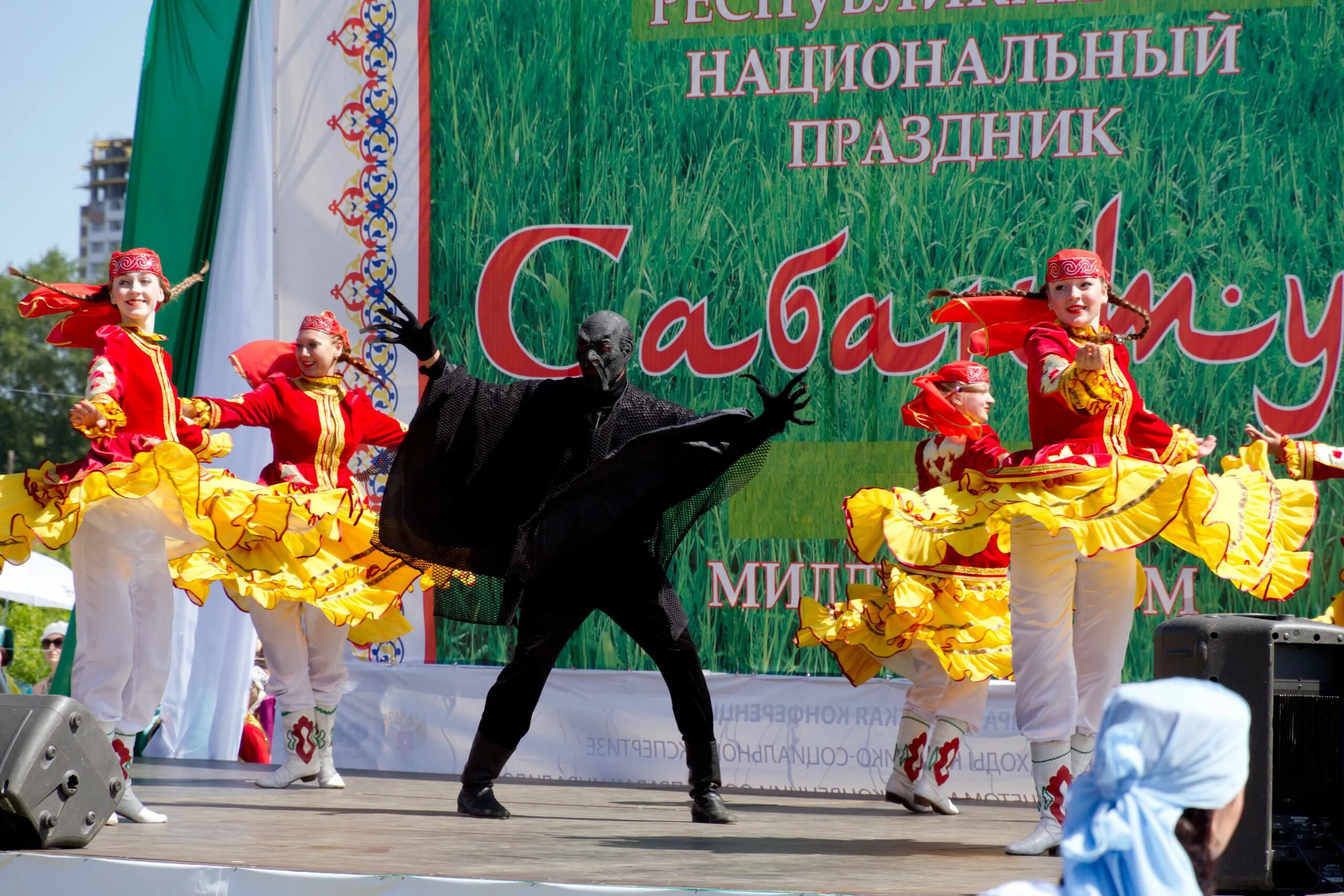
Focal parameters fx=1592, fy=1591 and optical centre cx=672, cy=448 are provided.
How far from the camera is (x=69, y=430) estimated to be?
47.8 metres

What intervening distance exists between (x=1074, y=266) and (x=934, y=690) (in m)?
1.86

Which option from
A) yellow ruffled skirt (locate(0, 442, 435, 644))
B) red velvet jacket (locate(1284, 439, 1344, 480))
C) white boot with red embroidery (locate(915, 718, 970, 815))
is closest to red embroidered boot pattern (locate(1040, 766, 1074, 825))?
red velvet jacket (locate(1284, 439, 1344, 480))

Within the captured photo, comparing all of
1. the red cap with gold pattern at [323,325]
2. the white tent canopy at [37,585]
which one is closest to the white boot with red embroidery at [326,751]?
the red cap with gold pattern at [323,325]

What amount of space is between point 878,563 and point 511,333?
194 centimetres

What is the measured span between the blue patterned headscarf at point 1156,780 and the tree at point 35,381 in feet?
151

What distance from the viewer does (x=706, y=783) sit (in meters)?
4.84

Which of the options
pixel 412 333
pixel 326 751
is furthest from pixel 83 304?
pixel 326 751

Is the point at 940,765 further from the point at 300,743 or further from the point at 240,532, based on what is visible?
the point at 240,532

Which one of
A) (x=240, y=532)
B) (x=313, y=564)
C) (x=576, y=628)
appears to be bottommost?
(x=576, y=628)

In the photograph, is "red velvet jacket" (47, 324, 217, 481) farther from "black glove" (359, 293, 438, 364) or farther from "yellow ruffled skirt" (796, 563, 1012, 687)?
"yellow ruffled skirt" (796, 563, 1012, 687)

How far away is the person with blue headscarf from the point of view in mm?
1450

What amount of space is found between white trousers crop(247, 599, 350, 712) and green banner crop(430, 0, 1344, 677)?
44.0 inches

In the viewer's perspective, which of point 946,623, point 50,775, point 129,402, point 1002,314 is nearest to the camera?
point 50,775

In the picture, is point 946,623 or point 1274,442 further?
point 946,623
